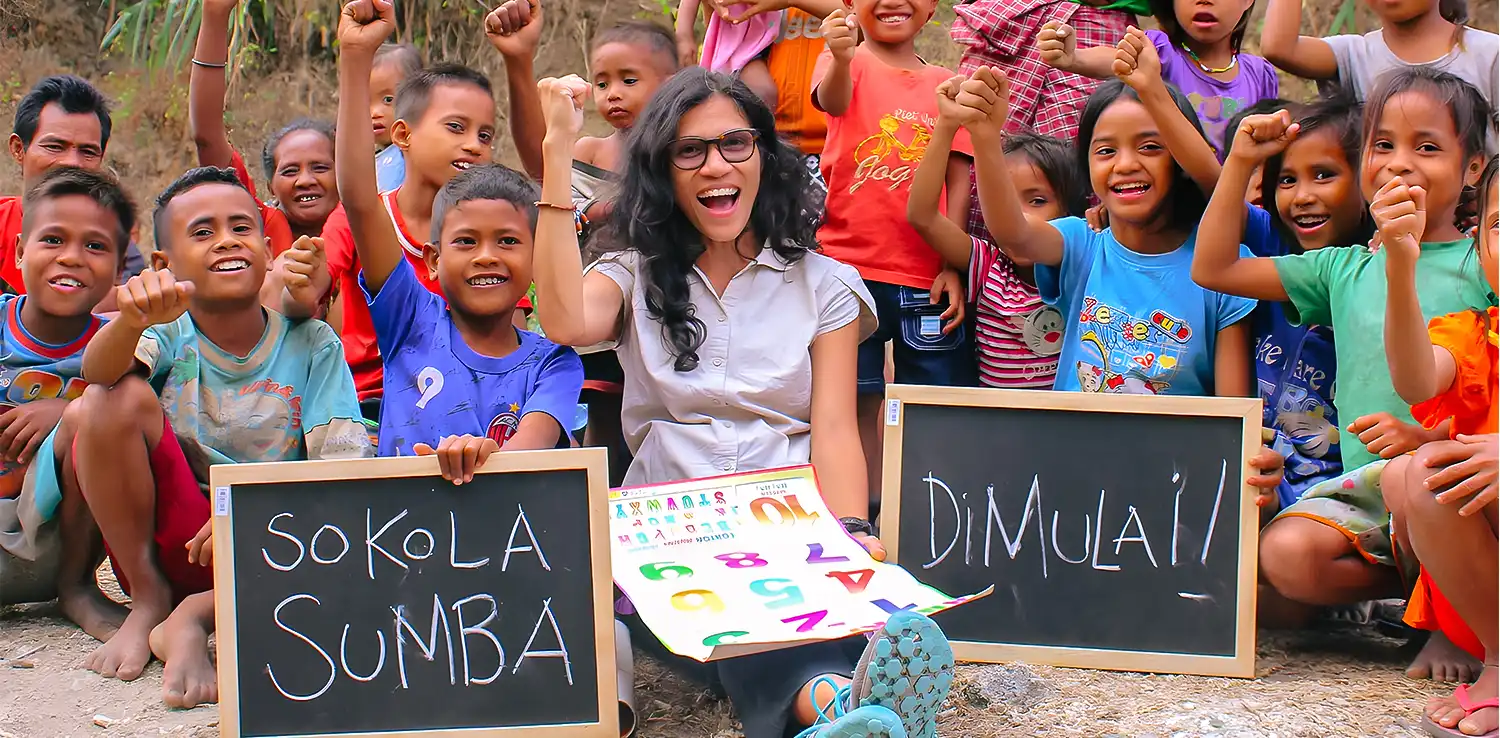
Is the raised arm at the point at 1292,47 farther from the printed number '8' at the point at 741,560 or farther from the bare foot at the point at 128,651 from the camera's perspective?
the bare foot at the point at 128,651

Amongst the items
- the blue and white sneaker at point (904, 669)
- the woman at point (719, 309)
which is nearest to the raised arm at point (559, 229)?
the woman at point (719, 309)

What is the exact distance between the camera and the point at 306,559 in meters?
2.50

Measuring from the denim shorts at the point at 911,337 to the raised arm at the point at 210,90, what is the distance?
1.92m

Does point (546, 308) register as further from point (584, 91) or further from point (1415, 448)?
point (1415, 448)

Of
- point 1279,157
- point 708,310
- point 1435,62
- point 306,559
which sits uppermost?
point 1435,62

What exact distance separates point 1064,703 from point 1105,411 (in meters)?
0.61

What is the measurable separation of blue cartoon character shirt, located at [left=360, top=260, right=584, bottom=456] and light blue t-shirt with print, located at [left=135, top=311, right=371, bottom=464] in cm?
11

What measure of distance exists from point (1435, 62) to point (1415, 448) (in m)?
1.46

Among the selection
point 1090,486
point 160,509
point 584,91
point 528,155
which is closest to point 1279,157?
point 1090,486

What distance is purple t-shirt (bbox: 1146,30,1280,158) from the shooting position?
145 inches

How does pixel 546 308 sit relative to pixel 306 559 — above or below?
above

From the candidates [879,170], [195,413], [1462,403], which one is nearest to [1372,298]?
[1462,403]

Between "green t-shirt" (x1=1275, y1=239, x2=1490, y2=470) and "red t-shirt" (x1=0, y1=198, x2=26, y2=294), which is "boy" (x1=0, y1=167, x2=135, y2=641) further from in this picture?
"green t-shirt" (x1=1275, y1=239, x2=1490, y2=470)

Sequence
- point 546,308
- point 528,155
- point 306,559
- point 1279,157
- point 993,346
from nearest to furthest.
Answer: point 306,559 < point 546,308 < point 1279,157 < point 993,346 < point 528,155
